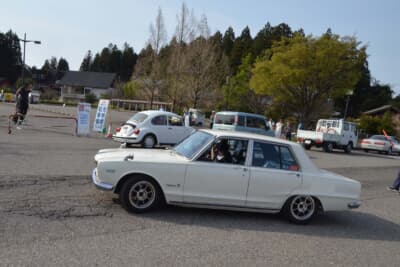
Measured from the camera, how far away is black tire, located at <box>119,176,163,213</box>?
568 cm

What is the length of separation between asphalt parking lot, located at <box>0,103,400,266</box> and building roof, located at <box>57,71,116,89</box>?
8913cm

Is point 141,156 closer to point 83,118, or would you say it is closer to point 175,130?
point 175,130

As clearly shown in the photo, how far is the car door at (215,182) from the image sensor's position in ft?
18.9

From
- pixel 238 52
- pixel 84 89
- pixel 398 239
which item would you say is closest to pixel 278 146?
pixel 398 239

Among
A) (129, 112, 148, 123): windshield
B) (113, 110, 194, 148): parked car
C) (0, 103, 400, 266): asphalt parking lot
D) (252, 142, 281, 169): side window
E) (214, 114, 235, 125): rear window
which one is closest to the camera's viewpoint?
(0, 103, 400, 266): asphalt parking lot

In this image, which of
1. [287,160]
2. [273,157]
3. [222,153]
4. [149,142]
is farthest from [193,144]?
[149,142]

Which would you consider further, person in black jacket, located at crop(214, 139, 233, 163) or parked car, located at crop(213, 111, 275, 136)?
parked car, located at crop(213, 111, 275, 136)

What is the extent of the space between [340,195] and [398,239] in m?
1.15

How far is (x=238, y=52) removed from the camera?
71.1 meters

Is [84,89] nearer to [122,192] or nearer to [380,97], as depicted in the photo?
[380,97]

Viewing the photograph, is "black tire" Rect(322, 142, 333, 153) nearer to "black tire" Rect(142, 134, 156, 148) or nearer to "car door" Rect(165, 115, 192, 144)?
"car door" Rect(165, 115, 192, 144)

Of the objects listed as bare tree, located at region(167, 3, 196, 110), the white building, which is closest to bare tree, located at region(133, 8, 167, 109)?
bare tree, located at region(167, 3, 196, 110)

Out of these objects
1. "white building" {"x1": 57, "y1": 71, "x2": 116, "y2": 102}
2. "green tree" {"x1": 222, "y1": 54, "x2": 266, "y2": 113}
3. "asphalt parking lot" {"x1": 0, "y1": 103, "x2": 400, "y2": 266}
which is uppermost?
"white building" {"x1": 57, "y1": 71, "x2": 116, "y2": 102}

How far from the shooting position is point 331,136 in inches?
891
